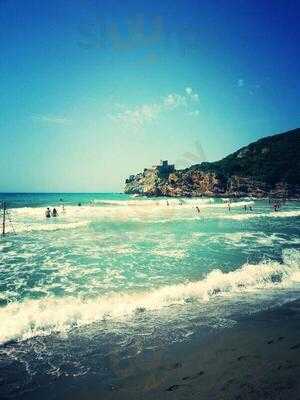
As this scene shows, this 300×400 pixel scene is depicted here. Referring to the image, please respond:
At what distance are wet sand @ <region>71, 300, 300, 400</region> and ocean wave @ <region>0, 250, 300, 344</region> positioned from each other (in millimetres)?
2935

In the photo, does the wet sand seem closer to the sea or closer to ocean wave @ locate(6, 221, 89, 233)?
the sea

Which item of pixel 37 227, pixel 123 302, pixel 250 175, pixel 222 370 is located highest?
pixel 250 175

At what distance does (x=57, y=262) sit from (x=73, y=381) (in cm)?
1193

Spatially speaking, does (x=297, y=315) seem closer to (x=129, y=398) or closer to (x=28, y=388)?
(x=129, y=398)

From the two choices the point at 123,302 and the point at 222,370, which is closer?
the point at 222,370

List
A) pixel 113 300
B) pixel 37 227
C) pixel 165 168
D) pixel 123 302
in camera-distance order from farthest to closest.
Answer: pixel 165 168, pixel 37 227, pixel 113 300, pixel 123 302

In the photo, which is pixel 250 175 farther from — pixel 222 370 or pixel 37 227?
pixel 222 370

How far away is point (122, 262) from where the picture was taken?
56.3 feet

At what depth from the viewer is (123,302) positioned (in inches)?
428

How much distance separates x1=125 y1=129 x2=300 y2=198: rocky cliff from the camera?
121812mm

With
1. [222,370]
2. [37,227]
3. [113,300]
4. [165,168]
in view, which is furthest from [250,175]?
[222,370]

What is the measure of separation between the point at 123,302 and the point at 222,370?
17.2 ft

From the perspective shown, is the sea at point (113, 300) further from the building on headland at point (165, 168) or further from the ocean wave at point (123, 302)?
the building on headland at point (165, 168)

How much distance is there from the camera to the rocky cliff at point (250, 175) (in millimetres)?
121812
